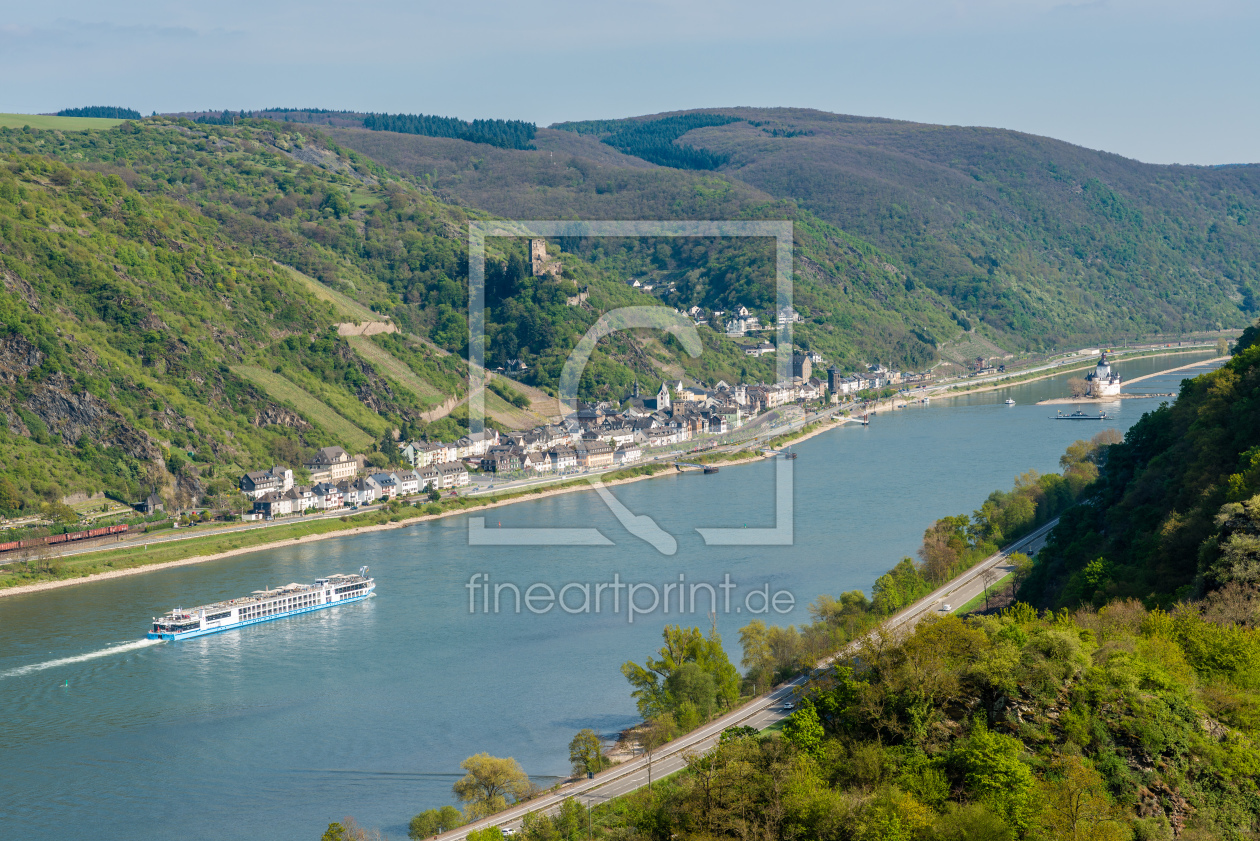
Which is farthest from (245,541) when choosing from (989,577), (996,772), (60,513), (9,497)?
(996,772)

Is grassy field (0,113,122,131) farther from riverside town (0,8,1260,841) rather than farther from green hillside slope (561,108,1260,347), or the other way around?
green hillside slope (561,108,1260,347)

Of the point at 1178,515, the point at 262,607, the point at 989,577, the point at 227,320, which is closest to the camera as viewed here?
the point at 1178,515

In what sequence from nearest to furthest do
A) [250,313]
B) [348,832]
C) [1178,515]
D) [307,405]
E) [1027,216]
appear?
[348,832], [1178,515], [307,405], [250,313], [1027,216]

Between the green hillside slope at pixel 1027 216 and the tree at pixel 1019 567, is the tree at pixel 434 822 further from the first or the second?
the green hillside slope at pixel 1027 216

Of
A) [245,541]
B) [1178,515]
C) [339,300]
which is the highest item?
[339,300]

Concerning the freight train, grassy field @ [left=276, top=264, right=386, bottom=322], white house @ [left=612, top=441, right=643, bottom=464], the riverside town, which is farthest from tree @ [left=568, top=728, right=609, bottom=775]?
grassy field @ [left=276, top=264, right=386, bottom=322]

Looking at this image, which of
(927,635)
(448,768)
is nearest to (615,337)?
(448,768)

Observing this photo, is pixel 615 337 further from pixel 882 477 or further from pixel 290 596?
pixel 290 596

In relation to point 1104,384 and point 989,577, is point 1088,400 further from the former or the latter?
point 989,577
